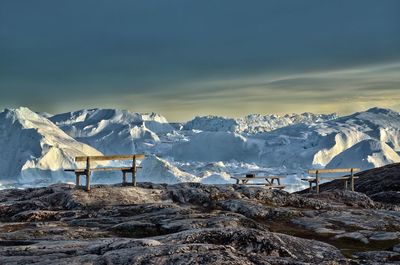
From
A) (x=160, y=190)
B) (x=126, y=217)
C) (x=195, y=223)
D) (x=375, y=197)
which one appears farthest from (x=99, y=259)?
(x=375, y=197)

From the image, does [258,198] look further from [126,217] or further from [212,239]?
[212,239]

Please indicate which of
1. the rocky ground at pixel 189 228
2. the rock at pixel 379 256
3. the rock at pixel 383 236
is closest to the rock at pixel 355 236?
the rocky ground at pixel 189 228

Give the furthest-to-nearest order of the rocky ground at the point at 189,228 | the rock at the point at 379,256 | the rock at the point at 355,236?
1. the rock at the point at 355,236
2. the rock at the point at 379,256
3. the rocky ground at the point at 189,228

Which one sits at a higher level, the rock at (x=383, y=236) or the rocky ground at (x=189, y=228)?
the rocky ground at (x=189, y=228)

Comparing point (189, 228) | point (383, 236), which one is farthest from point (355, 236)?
point (189, 228)

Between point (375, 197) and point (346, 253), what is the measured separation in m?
32.2

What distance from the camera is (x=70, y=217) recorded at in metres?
30.4

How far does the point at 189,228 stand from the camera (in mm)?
23391

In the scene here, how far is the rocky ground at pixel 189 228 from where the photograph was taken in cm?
1609

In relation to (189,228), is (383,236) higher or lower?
lower

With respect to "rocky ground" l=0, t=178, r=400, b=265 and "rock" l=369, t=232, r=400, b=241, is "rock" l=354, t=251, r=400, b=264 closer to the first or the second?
"rocky ground" l=0, t=178, r=400, b=265

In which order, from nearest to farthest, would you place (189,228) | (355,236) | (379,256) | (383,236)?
(379,256) → (189,228) → (383,236) → (355,236)

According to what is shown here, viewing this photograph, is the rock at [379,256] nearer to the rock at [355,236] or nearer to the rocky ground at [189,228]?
the rocky ground at [189,228]

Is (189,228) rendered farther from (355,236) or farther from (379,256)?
(355,236)
